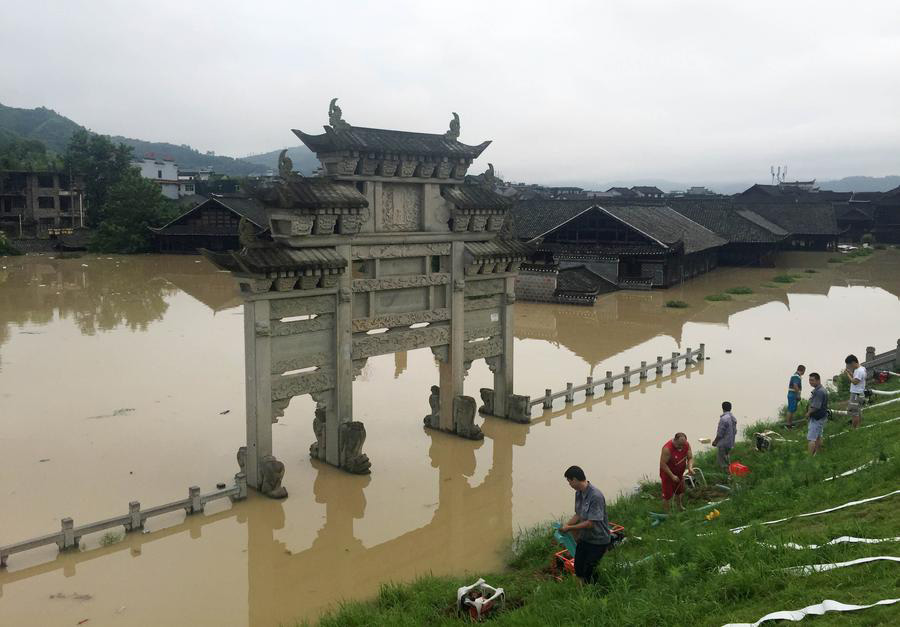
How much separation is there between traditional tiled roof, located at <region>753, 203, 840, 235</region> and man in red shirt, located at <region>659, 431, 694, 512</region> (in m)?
64.0

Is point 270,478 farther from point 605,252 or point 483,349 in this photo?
point 605,252

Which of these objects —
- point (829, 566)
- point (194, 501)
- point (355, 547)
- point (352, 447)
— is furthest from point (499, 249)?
point (829, 566)

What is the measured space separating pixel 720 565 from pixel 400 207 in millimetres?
10440

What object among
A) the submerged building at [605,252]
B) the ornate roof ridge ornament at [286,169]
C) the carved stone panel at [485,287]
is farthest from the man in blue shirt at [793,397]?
the submerged building at [605,252]

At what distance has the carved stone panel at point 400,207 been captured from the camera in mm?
16188

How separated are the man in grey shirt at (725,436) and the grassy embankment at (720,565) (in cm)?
70

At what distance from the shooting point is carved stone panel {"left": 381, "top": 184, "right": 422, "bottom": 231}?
16.2 meters

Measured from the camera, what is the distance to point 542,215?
177ft

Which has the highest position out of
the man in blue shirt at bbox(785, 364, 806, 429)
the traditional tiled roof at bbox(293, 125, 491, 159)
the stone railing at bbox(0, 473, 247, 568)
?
the traditional tiled roof at bbox(293, 125, 491, 159)

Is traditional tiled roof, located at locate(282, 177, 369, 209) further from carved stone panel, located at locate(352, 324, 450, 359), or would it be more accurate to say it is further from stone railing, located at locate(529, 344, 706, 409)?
stone railing, located at locate(529, 344, 706, 409)

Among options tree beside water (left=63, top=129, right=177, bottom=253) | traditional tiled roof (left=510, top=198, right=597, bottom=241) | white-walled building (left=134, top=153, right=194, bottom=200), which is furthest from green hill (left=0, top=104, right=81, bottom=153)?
traditional tiled roof (left=510, top=198, right=597, bottom=241)

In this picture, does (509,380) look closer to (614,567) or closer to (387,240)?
(387,240)

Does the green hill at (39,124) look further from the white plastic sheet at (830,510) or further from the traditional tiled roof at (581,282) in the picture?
the white plastic sheet at (830,510)

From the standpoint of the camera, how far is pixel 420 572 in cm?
1160
